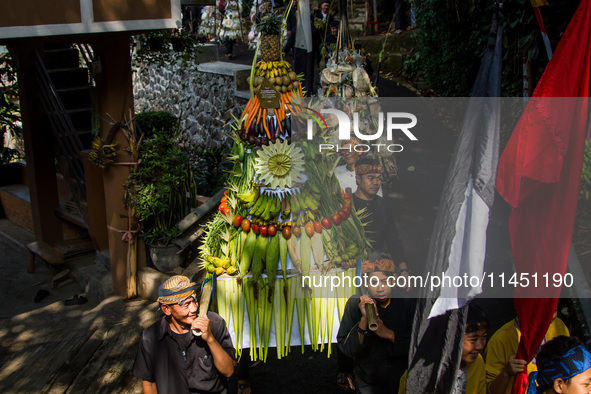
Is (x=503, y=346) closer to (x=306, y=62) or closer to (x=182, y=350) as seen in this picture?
(x=182, y=350)

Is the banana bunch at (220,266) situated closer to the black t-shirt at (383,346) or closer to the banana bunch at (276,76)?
the black t-shirt at (383,346)

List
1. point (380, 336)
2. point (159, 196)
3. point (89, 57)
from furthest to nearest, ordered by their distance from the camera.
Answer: point (89, 57) < point (159, 196) < point (380, 336)

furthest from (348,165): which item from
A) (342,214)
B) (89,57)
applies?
(89,57)

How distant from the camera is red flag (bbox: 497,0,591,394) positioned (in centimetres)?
269

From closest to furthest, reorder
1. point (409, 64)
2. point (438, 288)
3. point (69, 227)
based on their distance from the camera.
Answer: point (438, 288)
point (69, 227)
point (409, 64)

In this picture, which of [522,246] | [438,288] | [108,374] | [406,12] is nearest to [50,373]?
[108,374]

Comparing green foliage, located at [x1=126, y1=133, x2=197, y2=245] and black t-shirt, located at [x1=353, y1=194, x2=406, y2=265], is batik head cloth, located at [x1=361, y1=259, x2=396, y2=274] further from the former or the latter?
green foliage, located at [x1=126, y1=133, x2=197, y2=245]

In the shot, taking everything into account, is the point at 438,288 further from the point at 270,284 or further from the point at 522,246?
the point at 270,284

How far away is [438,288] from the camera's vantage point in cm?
271

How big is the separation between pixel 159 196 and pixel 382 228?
251 cm

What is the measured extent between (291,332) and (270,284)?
1.33ft

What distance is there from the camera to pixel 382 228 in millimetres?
4652

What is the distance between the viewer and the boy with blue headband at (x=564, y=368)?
2723mm

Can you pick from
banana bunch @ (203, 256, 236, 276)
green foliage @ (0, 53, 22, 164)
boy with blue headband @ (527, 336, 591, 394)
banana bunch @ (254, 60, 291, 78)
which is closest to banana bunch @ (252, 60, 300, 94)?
banana bunch @ (254, 60, 291, 78)
